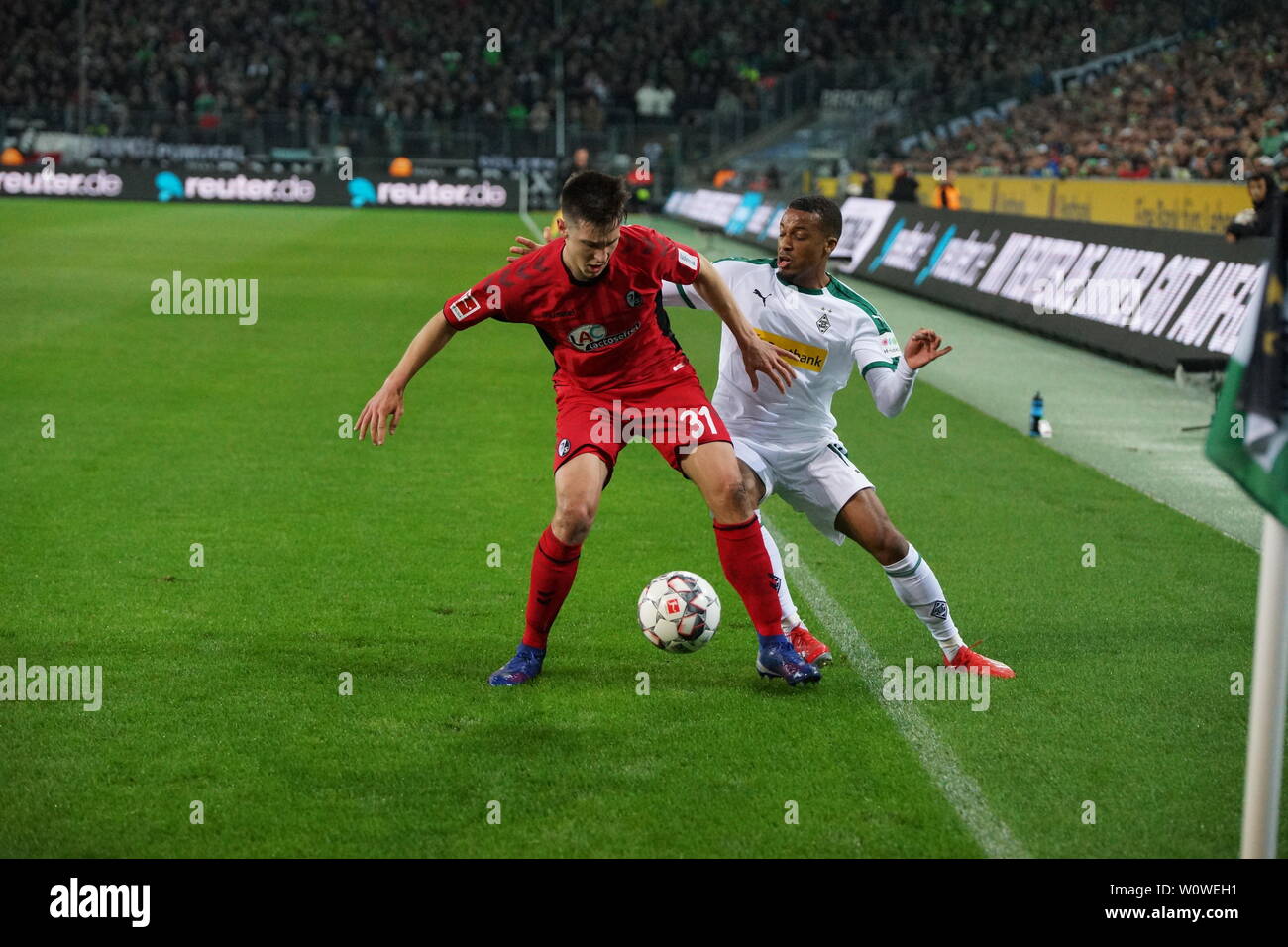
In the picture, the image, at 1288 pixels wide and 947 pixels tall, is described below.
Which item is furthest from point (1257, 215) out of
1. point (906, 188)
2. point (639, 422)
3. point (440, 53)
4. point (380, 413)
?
point (440, 53)

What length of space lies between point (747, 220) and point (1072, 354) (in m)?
19.5

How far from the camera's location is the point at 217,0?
5709 cm

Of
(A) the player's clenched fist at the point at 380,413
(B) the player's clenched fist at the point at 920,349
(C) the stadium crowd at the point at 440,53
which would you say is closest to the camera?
(A) the player's clenched fist at the point at 380,413

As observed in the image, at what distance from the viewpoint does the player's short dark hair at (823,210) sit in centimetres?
631

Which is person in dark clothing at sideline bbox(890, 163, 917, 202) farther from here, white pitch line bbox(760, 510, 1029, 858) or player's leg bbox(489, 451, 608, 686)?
player's leg bbox(489, 451, 608, 686)

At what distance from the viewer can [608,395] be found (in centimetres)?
632

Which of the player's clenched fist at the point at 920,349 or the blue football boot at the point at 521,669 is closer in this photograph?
the player's clenched fist at the point at 920,349

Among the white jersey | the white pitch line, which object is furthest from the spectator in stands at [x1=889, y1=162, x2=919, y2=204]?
the white jersey

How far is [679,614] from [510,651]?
2.81 ft

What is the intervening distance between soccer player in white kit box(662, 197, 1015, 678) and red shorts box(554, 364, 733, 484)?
0.29 metres

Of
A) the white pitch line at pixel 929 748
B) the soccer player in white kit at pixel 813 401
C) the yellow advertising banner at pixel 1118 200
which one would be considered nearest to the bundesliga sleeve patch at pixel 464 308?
the soccer player in white kit at pixel 813 401

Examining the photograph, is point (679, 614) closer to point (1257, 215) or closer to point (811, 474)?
point (811, 474)

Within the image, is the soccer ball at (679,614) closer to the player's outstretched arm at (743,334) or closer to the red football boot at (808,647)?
the red football boot at (808,647)

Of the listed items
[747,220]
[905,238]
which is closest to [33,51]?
[747,220]
